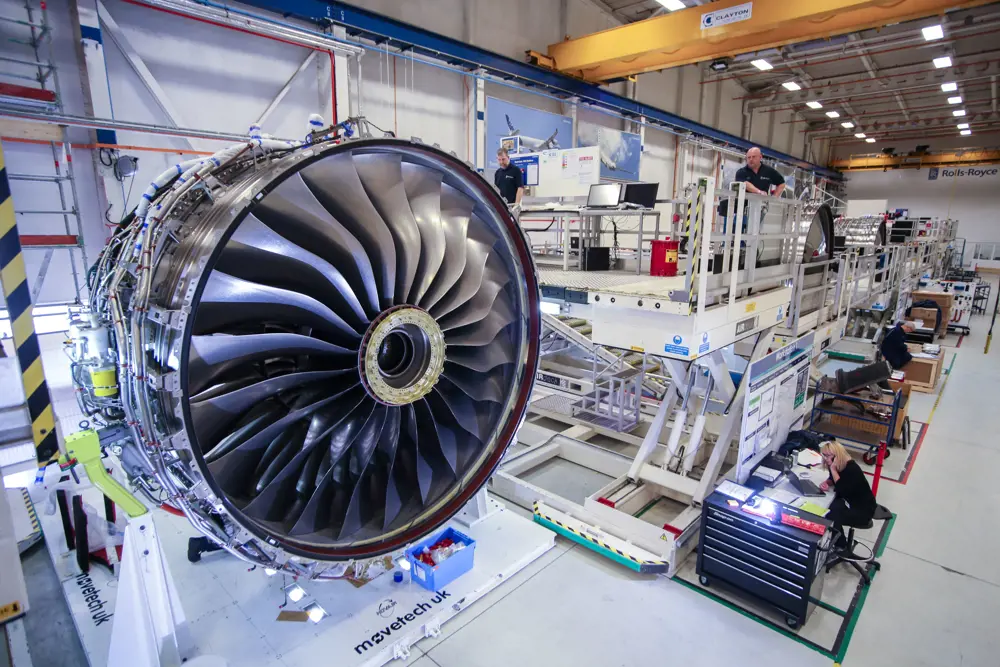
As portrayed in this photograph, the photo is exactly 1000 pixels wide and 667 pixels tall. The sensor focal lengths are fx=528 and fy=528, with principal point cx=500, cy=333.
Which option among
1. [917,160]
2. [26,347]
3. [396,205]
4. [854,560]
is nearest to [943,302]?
[854,560]

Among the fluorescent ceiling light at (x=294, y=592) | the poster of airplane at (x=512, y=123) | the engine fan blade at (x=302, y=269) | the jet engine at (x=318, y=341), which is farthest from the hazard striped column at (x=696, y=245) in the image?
the poster of airplane at (x=512, y=123)

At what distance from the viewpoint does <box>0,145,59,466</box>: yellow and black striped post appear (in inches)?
128

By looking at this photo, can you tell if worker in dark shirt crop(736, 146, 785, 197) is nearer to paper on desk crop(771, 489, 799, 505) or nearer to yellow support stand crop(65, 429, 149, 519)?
paper on desk crop(771, 489, 799, 505)

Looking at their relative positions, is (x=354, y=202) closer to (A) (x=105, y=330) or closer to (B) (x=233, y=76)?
(A) (x=105, y=330)

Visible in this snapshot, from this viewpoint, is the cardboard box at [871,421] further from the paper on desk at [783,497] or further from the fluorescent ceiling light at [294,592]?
the fluorescent ceiling light at [294,592]

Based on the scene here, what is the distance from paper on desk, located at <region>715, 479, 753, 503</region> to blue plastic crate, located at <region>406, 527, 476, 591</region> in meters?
1.52

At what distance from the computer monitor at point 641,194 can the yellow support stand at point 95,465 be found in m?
3.89

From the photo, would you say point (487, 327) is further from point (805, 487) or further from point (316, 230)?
point (805, 487)

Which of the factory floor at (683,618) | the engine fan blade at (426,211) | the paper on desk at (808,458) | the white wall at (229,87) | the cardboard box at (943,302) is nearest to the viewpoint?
the engine fan blade at (426,211)

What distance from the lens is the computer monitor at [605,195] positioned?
15.2ft

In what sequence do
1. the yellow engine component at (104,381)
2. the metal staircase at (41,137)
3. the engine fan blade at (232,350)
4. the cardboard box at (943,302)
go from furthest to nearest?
the cardboard box at (943,302) → the metal staircase at (41,137) → the yellow engine component at (104,381) → the engine fan blade at (232,350)

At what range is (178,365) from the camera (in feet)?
4.38

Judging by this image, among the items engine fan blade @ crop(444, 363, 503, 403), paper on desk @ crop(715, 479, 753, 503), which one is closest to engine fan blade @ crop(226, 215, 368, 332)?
engine fan blade @ crop(444, 363, 503, 403)

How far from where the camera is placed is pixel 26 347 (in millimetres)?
3398
